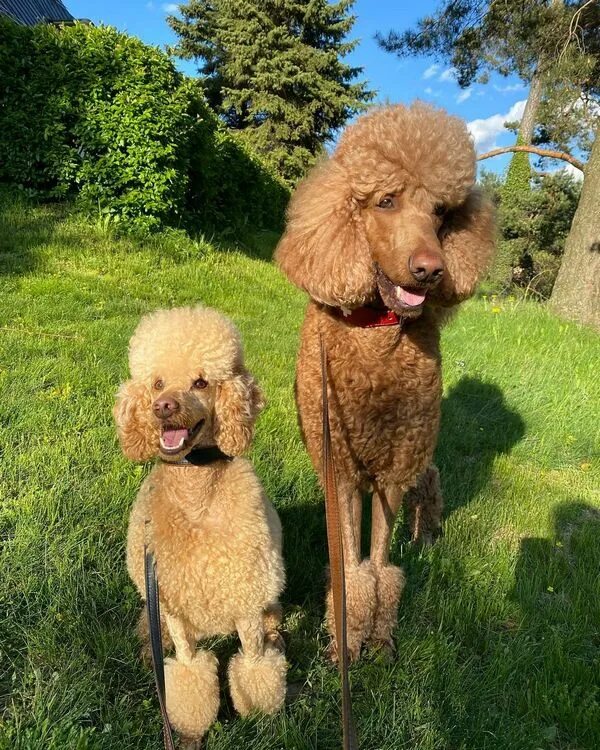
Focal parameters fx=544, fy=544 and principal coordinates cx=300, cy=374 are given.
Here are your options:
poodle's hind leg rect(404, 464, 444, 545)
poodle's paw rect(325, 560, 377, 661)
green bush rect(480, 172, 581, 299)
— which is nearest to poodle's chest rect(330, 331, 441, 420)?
poodle's paw rect(325, 560, 377, 661)

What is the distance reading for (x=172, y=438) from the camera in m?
1.61

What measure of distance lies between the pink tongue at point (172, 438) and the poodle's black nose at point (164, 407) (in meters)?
0.08

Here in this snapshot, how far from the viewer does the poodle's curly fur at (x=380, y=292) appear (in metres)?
2.06

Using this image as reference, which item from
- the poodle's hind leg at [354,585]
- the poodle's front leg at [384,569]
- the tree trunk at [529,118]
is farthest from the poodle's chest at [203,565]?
the tree trunk at [529,118]

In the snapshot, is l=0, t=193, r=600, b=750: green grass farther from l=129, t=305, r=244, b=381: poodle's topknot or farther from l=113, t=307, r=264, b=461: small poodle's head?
l=129, t=305, r=244, b=381: poodle's topknot

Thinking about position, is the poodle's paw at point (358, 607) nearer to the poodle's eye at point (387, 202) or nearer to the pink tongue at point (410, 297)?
the pink tongue at point (410, 297)

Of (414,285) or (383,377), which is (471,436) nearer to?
(383,377)

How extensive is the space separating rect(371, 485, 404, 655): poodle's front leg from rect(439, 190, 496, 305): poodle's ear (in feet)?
2.89

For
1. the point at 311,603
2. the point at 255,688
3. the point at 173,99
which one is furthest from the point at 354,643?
the point at 173,99

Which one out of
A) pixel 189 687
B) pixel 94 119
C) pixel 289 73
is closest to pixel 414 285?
pixel 189 687

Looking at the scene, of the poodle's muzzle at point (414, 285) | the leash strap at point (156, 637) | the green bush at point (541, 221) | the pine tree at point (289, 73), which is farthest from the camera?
the pine tree at point (289, 73)

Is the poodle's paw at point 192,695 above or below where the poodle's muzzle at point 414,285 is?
below

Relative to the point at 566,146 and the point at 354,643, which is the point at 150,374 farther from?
the point at 566,146

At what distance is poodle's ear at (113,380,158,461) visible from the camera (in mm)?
1726
